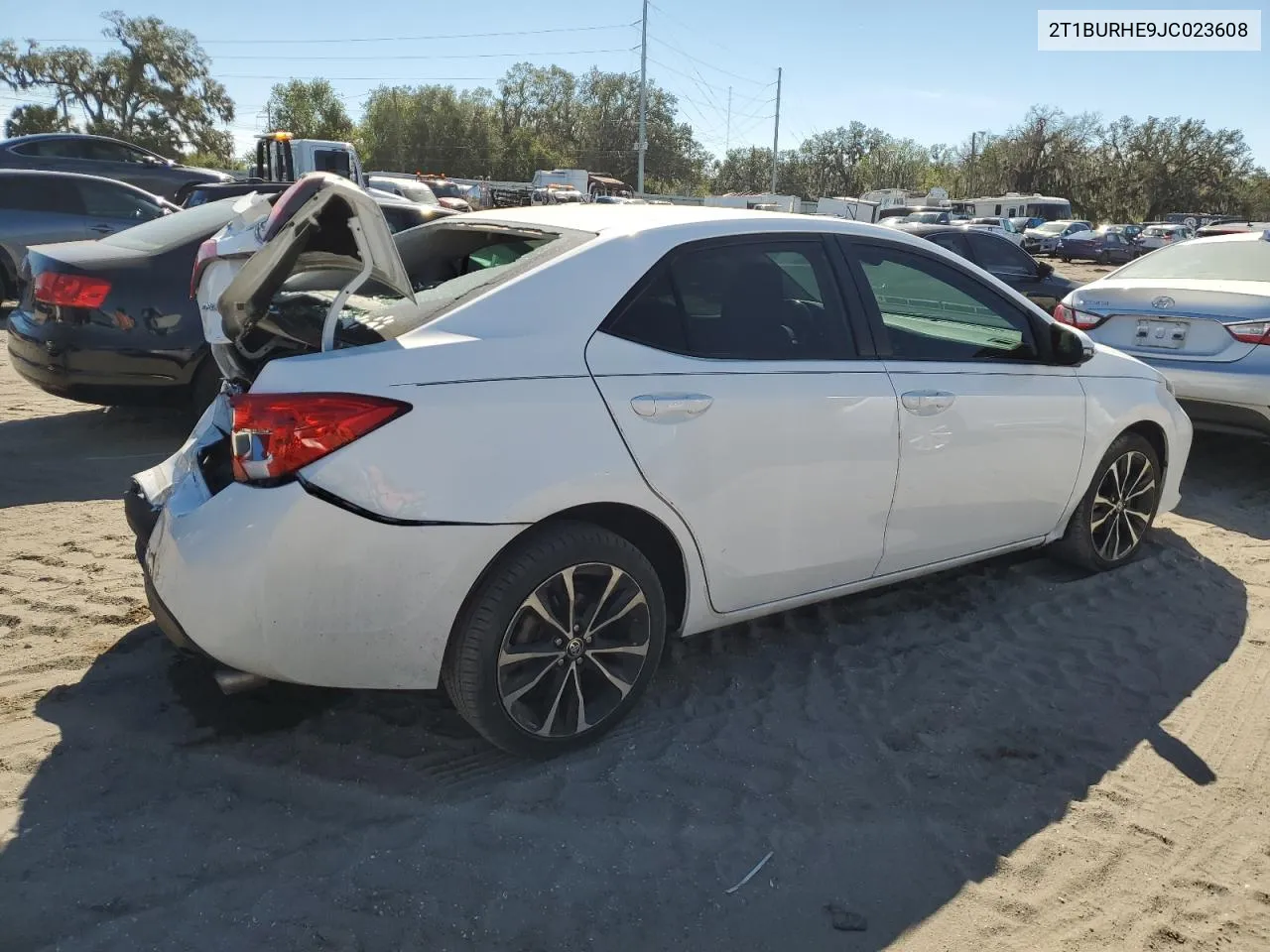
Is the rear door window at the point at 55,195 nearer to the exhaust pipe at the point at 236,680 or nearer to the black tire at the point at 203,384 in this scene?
the black tire at the point at 203,384

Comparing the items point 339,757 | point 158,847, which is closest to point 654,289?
point 339,757

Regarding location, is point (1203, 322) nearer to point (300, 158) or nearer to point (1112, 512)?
point (1112, 512)

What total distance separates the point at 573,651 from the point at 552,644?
86 mm

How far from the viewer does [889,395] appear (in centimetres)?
343

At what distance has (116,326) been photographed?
5.43 m

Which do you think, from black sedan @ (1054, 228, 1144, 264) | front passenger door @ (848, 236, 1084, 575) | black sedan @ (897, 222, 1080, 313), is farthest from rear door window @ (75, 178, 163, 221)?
black sedan @ (1054, 228, 1144, 264)

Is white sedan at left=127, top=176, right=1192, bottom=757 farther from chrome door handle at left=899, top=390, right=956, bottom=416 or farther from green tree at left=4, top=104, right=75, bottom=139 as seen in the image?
green tree at left=4, top=104, right=75, bottom=139

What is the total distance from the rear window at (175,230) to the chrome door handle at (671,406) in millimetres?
3875

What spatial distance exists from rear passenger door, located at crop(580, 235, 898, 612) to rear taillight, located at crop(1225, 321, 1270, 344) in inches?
146

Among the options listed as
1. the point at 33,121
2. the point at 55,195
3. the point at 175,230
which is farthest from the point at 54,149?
the point at 33,121

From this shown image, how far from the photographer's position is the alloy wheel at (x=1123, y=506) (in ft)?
14.8

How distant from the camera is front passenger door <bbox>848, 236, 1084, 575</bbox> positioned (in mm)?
3557

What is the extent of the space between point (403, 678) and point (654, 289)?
1.39 m

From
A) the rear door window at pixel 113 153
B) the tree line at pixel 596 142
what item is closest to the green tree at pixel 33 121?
the tree line at pixel 596 142
